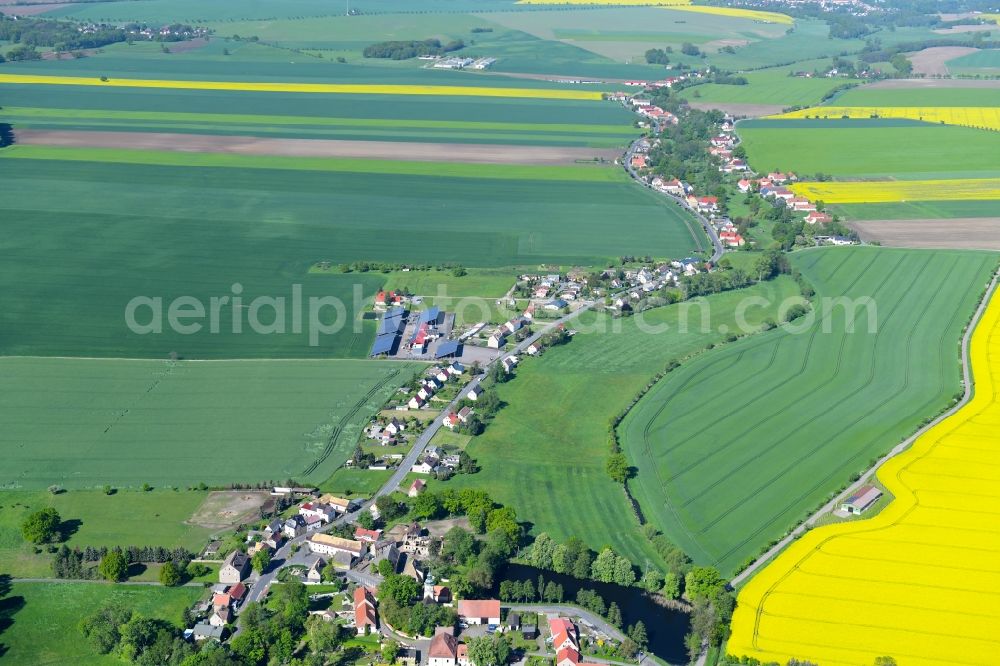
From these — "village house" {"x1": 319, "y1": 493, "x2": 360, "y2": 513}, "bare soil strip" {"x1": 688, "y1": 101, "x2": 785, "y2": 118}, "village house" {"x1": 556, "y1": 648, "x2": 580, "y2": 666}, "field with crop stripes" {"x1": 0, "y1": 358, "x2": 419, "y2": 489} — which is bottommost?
"village house" {"x1": 556, "y1": 648, "x2": 580, "y2": 666}

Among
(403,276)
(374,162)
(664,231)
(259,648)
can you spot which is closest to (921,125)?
(664,231)

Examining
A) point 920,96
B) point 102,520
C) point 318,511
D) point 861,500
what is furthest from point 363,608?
point 920,96

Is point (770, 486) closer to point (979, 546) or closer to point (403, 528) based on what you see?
point (979, 546)

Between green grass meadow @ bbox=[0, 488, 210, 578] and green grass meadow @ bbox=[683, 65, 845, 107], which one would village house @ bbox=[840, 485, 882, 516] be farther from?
green grass meadow @ bbox=[683, 65, 845, 107]

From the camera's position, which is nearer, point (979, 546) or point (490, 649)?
point (490, 649)

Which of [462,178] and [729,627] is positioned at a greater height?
[462,178]

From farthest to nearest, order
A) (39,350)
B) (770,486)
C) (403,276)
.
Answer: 1. (403,276)
2. (39,350)
3. (770,486)

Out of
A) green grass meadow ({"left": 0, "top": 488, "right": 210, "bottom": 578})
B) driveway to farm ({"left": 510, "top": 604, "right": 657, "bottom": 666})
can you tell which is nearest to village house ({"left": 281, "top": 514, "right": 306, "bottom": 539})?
green grass meadow ({"left": 0, "top": 488, "right": 210, "bottom": 578})
